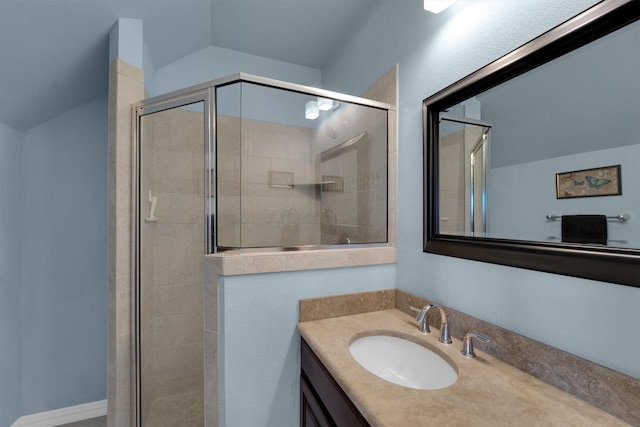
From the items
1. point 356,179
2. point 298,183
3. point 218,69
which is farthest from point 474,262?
point 218,69

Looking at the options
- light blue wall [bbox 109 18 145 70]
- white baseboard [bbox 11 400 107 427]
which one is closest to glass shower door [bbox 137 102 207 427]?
light blue wall [bbox 109 18 145 70]

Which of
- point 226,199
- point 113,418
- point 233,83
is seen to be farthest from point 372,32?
point 113,418

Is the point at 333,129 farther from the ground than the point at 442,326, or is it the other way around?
the point at 333,129

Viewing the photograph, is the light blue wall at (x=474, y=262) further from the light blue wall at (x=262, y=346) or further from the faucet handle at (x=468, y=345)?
the light blue wall at (x=262, y=346)

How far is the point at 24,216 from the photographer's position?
182cm

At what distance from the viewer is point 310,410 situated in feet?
3.63

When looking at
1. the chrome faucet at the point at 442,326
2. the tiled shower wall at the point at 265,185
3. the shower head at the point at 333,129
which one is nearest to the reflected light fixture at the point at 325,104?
the shower head at the point at 333,129

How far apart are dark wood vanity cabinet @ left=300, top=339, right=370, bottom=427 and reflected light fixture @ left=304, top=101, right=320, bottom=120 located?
1.36 m

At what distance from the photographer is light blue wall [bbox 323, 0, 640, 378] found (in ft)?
2.28

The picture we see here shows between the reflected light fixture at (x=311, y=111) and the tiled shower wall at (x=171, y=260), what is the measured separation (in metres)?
0.71

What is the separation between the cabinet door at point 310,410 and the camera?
99 cm

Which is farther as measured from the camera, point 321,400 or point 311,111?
point 311,111

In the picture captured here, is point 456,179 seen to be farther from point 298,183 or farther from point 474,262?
point 298,183

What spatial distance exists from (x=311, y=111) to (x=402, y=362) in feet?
4.98
